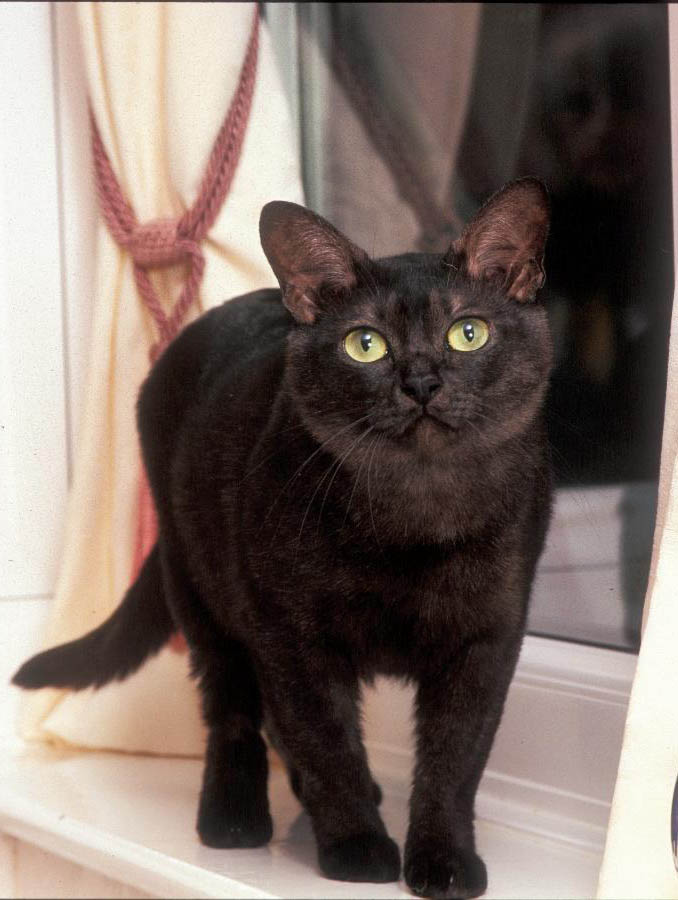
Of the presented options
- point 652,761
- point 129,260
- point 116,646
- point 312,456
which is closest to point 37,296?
point 129,260

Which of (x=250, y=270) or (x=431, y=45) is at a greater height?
(x=431, y=45)

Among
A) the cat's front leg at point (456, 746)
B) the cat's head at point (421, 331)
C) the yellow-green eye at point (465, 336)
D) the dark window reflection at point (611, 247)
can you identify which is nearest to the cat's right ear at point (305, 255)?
the cat's head at point (421, 331)

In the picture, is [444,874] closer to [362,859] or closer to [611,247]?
[362,859]

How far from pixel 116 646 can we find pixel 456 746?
1.55 feet

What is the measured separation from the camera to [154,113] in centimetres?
135

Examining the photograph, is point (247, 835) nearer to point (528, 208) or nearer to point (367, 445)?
point (367, 445)

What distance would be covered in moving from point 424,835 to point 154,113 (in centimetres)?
92

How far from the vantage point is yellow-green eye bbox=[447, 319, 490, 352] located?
86cm

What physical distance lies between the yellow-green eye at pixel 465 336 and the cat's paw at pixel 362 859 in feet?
1.41

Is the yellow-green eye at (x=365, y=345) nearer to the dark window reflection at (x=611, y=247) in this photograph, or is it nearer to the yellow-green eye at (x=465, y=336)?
the yellow-green eye at (x=465, y=336)

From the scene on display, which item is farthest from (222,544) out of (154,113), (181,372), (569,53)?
(569,53)

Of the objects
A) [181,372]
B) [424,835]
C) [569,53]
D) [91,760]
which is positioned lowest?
[91,760]

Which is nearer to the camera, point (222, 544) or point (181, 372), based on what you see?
point (222, 544)

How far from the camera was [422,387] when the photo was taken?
32.3 inches
